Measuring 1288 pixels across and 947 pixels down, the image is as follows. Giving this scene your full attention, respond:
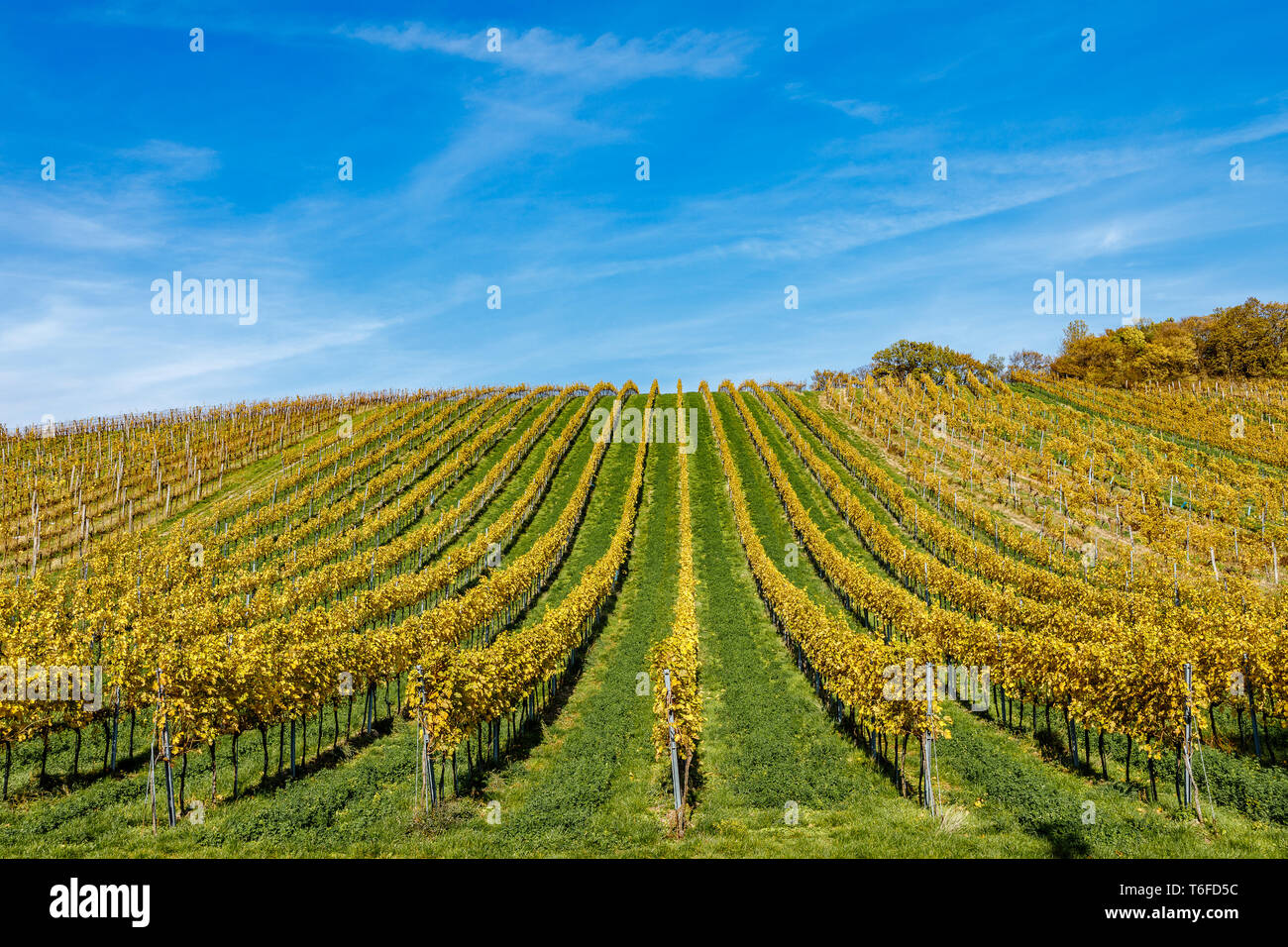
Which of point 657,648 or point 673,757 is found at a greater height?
point 657,648

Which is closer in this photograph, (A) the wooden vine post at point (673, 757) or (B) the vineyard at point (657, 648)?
(A) the wooden vine post at point (673, 757)

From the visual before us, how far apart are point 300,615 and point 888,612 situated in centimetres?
2986

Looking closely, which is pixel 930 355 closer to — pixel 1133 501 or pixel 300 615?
pixel 1133 501

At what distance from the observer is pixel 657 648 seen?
22750 mm

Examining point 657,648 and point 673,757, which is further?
point 657,648

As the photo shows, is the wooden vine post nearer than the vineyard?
Yes

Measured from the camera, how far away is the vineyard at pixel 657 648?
54.7 ft

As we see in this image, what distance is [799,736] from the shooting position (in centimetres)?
2305

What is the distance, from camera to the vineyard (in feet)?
54.7

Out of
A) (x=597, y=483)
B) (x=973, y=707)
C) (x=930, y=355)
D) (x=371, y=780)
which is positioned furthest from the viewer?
(x=930, y=355)
